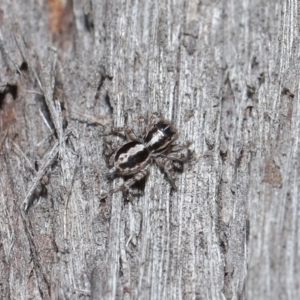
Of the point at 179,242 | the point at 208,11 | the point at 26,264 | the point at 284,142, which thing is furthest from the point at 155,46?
the point at 26,264

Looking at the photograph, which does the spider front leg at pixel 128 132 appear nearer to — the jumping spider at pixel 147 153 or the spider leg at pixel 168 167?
the jumping spider at pixel 147 153

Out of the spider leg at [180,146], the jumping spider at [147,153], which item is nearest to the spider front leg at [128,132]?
the jumping spider at [147,153]

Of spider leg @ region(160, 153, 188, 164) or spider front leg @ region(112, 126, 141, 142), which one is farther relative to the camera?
spider front leg @ region(112, 126, 141, 142)

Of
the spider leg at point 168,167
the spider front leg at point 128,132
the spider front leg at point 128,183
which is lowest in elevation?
the spider front leg at point 128,183

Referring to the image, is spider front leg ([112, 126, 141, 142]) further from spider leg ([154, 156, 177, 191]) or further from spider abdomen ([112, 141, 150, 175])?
spider leg ([154, 156, 177, 191])

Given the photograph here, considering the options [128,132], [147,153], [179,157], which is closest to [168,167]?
[179,157]

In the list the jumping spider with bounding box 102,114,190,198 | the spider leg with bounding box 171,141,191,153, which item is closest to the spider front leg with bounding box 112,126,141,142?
the jumping spider with bounding box 102,114,190,198

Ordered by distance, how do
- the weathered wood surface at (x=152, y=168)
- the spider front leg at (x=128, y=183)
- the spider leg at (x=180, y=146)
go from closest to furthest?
1. the weathered wood surface at (x=152, y=168)
2. the spider front leg at (x=128, y=183)
3. the spider leg at (x=180, y=146)
